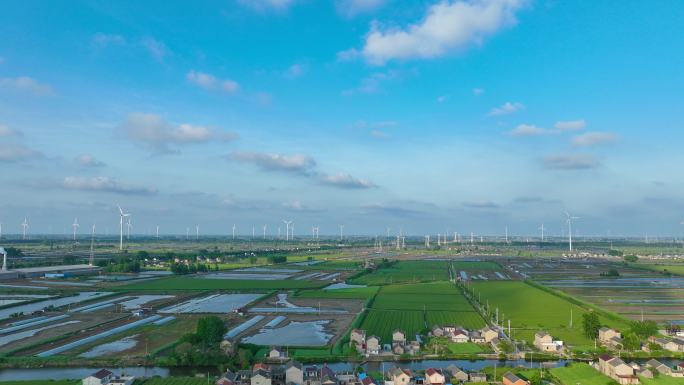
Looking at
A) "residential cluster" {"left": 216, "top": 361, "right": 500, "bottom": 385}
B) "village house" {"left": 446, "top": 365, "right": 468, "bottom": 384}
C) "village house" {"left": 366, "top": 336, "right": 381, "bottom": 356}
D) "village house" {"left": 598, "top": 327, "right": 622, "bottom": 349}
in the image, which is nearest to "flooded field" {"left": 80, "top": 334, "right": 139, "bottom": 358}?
"residential cluster" {"left": 216, "top": 361, "right": 500, "bottom": 385}

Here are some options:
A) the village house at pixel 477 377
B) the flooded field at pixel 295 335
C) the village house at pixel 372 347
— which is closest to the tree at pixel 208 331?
the flooded field at pixel 295 335

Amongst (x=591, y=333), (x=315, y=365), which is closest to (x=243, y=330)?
(x=315, y=365)

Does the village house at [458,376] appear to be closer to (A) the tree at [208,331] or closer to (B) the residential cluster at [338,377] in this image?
(B) the residential cluster at [338,377]


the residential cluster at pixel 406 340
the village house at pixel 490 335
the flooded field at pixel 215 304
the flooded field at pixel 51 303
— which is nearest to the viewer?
the residential cluster at pixel 406 340

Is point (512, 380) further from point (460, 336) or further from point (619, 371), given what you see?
point (460, 336)

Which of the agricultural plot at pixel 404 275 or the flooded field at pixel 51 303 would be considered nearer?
the flooded field at pixel 51 303

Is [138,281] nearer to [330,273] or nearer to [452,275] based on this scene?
[330,273]

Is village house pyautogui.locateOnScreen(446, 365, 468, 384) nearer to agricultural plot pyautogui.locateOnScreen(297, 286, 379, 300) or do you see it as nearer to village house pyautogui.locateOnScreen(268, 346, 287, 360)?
village house pyautogui.locateOnScreen(268, 346, 287, 360)
